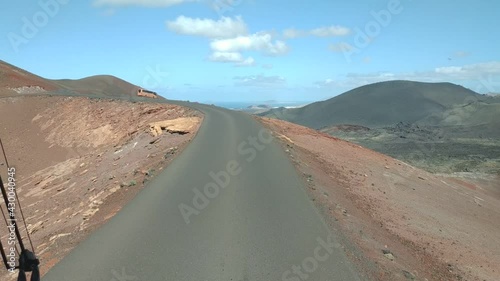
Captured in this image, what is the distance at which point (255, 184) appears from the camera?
546 inches

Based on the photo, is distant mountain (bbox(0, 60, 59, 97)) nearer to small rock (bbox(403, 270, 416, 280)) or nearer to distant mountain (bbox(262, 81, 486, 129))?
small rock (bbox(403, 270, 416, 280))

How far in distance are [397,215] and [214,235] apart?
33.5ft

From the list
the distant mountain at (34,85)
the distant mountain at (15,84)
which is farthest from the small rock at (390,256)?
the distant mountain at (15,84)

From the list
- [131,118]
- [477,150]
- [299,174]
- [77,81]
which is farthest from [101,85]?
[299,174]

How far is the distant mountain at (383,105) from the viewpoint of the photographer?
122 metres

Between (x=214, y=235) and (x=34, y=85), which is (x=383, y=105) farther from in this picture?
(x=214, y=235)

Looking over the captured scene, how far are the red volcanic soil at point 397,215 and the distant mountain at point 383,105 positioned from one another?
295 feet

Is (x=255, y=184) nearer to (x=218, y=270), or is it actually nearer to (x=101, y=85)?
(x=218, y=270)

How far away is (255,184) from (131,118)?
74.3 ft

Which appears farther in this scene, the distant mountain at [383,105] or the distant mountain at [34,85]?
the distant mountain at [383,105]

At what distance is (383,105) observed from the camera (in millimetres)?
131250

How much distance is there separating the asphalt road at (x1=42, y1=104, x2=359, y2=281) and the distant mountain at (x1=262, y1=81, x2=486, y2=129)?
10397cm

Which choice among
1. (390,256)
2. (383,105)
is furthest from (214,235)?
(383,105)

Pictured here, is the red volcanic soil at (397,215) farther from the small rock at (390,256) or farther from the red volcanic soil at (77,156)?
the red volcanic soil at (77,156)
